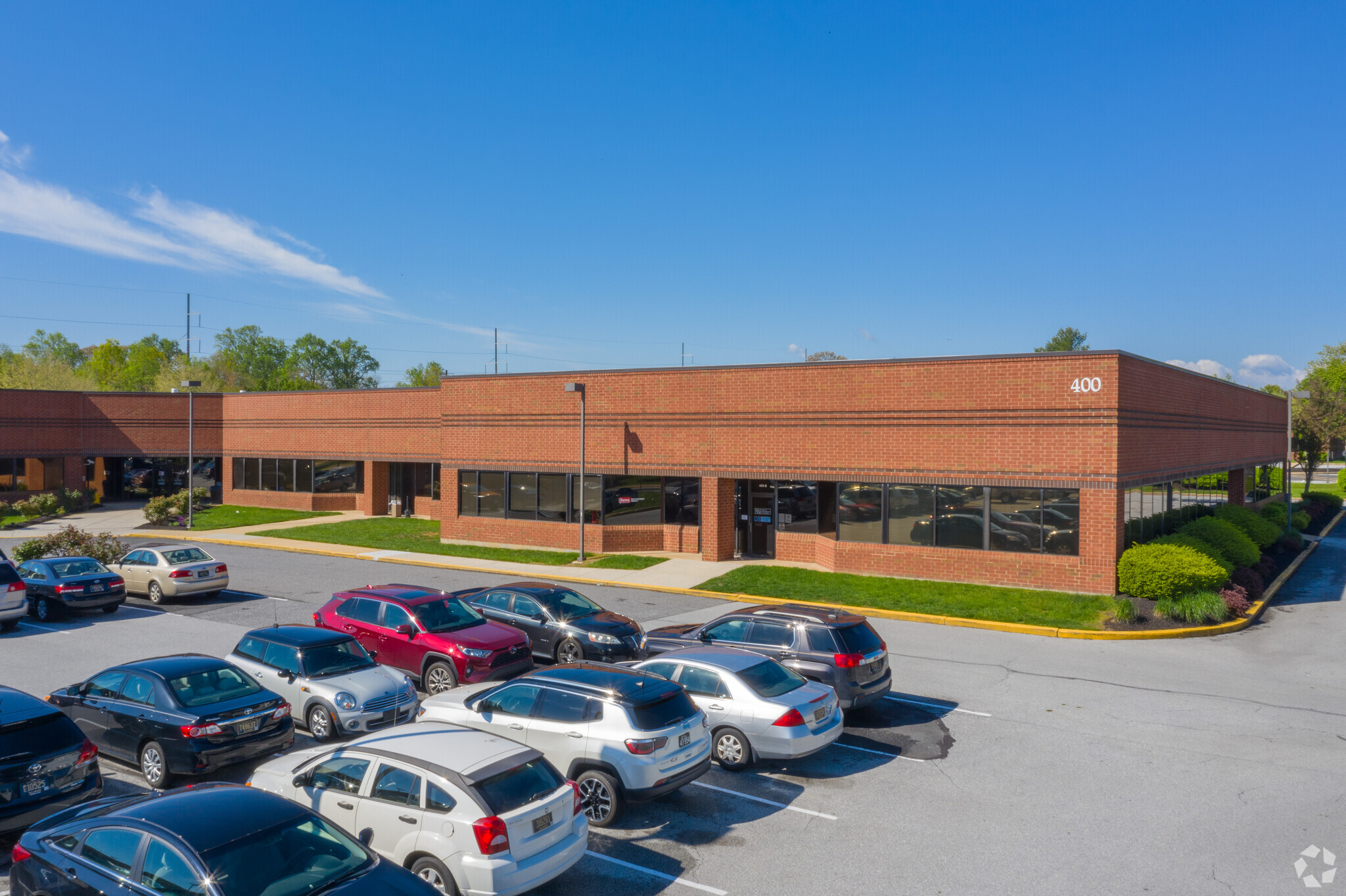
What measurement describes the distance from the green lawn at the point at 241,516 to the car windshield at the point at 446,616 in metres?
→ 26.6

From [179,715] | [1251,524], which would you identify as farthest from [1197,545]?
[179,715]

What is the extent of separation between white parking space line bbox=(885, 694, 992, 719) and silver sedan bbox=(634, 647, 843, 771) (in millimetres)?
3053

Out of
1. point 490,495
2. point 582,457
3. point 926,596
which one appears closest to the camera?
point 926,596

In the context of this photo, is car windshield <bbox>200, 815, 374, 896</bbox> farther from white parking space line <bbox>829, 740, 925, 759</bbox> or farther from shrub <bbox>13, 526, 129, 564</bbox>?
shrub <bbox>13, 526, 129, 564</bbox>

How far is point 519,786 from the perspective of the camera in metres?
7.31

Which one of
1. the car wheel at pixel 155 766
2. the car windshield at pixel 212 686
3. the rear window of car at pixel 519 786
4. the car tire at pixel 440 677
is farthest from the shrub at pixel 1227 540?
the car wheel at pixel 155 766

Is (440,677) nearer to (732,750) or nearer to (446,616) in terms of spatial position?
(446,616)

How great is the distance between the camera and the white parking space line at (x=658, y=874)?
307 inches

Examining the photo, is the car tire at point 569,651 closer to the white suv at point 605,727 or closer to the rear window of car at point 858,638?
the rear window of car at point 858,638

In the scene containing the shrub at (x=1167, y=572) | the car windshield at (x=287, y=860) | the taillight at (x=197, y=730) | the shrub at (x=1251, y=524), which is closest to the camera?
the car windshield at (x=287, y=860)

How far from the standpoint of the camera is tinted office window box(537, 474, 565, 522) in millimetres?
30359

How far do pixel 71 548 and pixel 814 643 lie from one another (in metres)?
22.9

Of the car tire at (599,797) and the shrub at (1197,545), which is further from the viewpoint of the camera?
the shrub at (1197,545)

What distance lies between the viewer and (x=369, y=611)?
15.3m
